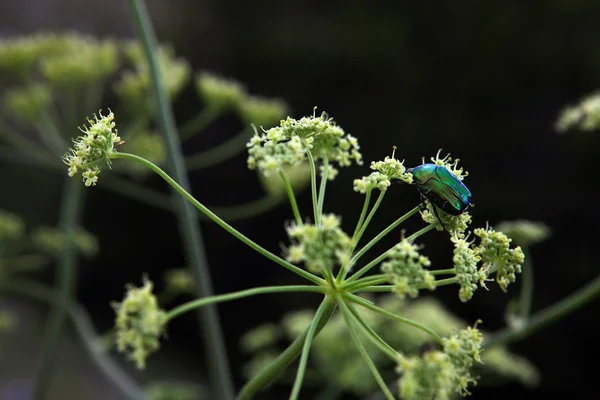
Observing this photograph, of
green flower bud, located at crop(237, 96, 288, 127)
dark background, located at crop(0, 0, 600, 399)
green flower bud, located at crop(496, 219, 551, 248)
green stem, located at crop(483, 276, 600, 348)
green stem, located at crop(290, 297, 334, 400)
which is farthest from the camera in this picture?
dark background, located at crop(0, 0, 600, 399)

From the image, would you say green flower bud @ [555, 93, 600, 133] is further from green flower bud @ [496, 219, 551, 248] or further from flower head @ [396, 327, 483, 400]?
flower head @ [396, 327, 483, 400]

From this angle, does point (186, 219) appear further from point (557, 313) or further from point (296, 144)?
point (557, 313)

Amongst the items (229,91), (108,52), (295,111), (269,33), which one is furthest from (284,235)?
(108,52)

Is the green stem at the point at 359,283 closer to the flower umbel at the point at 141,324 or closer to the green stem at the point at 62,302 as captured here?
the flower umbel at the point at 141,324

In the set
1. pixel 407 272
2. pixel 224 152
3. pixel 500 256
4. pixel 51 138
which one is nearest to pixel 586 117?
pixel 500 256

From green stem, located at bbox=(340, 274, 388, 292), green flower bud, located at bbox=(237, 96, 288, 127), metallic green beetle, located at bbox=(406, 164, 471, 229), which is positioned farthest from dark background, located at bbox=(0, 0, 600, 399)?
green stem, located at bbox=(340, 274, 388, 292)

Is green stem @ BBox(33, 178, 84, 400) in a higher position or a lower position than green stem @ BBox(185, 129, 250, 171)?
lower

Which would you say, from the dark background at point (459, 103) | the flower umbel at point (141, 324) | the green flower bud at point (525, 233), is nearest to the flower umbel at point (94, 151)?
the flower umbel at point (141, 324)

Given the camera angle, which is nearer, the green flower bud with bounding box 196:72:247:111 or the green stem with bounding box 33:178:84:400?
the green stem with bounding box 33:178:84:400
